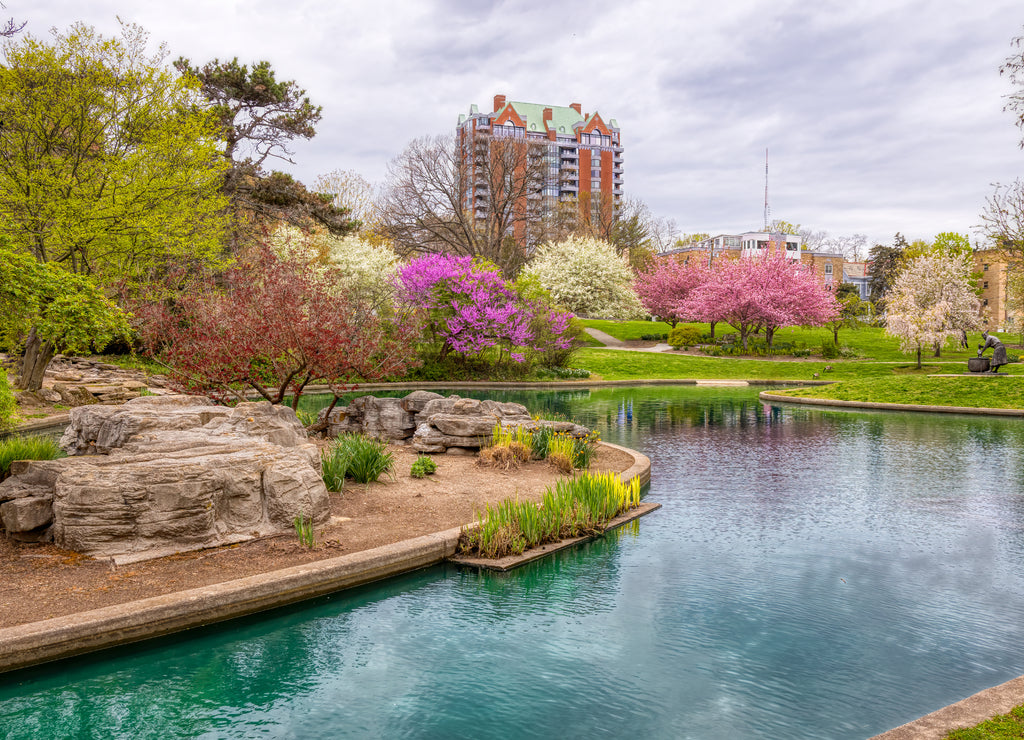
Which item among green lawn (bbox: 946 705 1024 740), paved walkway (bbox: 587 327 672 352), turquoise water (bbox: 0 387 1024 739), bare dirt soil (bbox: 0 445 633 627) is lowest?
turquoise water (bbox: 0 387 1024 739)

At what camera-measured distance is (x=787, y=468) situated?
43.5ft

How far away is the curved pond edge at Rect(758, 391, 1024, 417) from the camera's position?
20406 mm

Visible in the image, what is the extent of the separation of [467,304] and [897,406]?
51.9 feet

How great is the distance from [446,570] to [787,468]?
8.06 meters

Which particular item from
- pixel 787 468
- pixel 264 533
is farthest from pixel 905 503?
pixel 264 533

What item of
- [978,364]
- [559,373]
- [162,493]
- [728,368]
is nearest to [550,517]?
[162,493]

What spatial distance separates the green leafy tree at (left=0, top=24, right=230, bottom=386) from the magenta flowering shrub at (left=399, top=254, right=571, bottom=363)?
9.07m

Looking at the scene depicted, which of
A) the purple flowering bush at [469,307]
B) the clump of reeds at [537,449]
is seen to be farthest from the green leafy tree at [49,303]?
the purple flowering bush at [469,307]

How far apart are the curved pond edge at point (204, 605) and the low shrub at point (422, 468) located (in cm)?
307

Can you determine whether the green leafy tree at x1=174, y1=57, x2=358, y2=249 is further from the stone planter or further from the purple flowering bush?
the stone planter

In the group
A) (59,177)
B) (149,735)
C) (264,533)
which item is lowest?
(149,735)

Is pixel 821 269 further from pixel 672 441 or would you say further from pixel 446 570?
pixel 446 570

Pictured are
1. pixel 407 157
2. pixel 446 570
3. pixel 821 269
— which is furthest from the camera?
pixel 821 269

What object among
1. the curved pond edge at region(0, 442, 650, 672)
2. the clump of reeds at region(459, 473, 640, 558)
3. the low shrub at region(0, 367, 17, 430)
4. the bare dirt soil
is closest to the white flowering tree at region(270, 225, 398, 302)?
the low shrub at region(0, 367, 17, 430)
